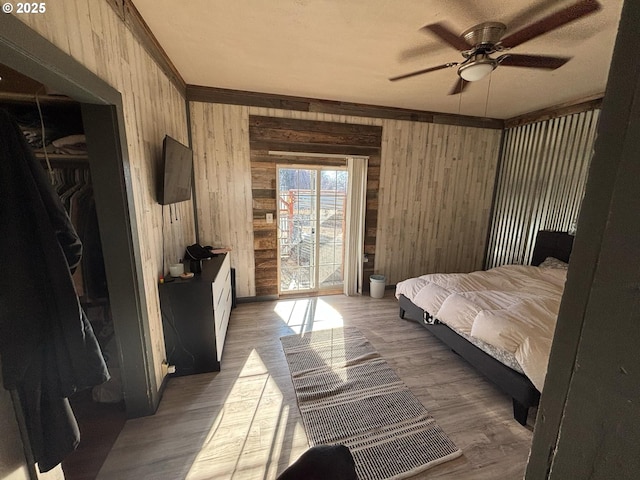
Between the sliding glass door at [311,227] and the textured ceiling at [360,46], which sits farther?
the sliding glass door at [311,227]

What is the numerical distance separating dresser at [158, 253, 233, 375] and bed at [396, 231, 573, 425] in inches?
82.3

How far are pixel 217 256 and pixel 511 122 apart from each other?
15.6 feet

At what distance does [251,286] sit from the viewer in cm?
368

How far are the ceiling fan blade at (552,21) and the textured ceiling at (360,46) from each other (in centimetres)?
5

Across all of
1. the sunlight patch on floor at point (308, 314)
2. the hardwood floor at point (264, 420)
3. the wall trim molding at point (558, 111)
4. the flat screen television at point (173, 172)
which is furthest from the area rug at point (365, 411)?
the wall trim molding at point (558, 111)

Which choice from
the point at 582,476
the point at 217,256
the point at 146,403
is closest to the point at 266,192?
the point at 217,256

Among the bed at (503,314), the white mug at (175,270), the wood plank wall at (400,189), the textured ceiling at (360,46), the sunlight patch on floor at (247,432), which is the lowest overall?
the sunlight patch on floor at (247,432)

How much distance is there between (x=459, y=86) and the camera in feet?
9.14

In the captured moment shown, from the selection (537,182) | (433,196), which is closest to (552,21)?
(433,196)

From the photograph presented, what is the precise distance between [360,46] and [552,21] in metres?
1.28

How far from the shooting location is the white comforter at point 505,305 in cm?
180

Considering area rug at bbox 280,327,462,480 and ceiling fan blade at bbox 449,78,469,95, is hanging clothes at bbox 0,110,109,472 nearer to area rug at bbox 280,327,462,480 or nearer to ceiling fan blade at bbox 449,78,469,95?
area rug at bbox 280,327,462,480

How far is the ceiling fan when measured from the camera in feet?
5.48

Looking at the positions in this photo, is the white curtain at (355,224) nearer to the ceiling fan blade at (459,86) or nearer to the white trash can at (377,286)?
the white trash can at (377,286)
